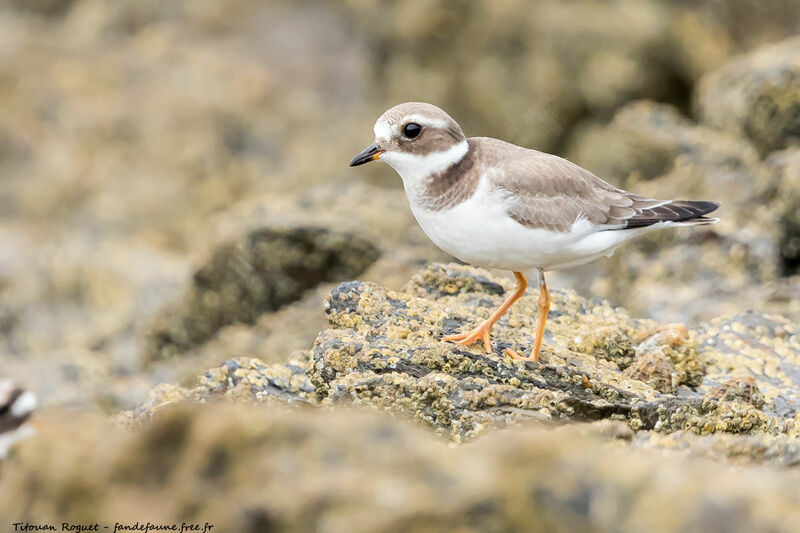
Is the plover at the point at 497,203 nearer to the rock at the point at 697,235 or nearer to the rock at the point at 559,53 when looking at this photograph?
the rock at the point at 697,235

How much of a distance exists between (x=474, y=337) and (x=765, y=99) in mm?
7071

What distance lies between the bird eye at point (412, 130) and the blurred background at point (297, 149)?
3520 millimetres

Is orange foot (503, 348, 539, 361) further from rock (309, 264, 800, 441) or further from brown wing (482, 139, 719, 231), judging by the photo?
brown wing (482, 139, 719, 231)

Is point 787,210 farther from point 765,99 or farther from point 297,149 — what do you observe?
point 297,149

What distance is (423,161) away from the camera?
23.3ft

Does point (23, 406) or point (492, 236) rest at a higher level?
point (492, 236)

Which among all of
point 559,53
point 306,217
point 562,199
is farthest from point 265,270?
point 559,53

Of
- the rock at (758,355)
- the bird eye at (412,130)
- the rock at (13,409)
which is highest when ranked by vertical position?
the bird eye at (412,130)

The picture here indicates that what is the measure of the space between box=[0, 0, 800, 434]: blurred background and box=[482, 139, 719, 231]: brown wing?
245cm

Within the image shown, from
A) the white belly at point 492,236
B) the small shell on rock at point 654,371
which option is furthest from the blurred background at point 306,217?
the white belly at point 492,236

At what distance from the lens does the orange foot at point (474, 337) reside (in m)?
6.82

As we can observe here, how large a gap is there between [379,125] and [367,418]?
12.7 ft

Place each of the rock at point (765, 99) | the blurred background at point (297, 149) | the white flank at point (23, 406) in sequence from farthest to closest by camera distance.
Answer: the rock at point (765, 99) → the blurred background at point (297, 149) → the white flank at point (23, 406)

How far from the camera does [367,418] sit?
376 cm
